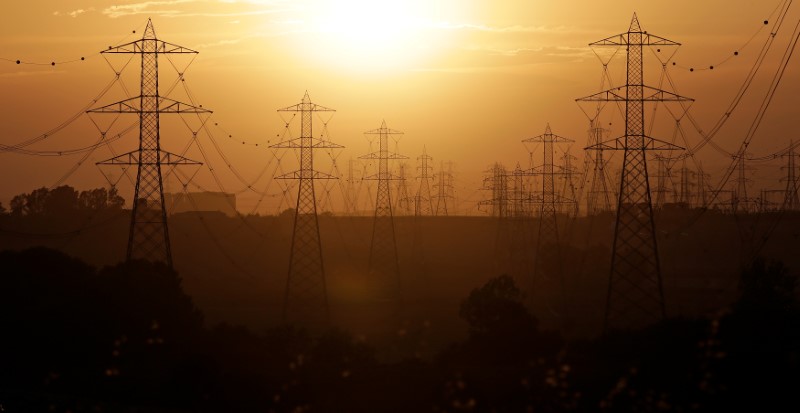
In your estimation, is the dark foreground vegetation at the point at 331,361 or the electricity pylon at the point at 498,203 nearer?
the dark foreground vegetation at the point at 331,361

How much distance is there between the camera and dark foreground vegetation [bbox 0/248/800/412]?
127ft

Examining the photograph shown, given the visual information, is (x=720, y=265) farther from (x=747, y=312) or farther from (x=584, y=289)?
(x=747, y=312)

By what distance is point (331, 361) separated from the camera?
177 ft

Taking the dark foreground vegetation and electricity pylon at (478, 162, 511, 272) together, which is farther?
electricity pylon at (478, 162, 511, 272)

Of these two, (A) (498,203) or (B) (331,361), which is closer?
(B) (331,361)

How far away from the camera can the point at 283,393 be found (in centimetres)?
4512

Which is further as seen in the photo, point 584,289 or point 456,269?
point 456,269

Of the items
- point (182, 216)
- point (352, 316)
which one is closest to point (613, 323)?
point (352, 316)

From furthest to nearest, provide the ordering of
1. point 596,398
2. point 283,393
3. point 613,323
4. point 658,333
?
point 613,323, point 658,333, point 283,393, point 596,398

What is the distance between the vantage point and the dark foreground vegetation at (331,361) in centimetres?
3881

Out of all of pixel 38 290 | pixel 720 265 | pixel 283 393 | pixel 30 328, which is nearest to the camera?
pixel 283 393

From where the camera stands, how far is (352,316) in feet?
299

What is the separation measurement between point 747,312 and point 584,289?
5532 cm

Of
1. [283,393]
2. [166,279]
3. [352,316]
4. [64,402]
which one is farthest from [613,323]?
[64,402]
